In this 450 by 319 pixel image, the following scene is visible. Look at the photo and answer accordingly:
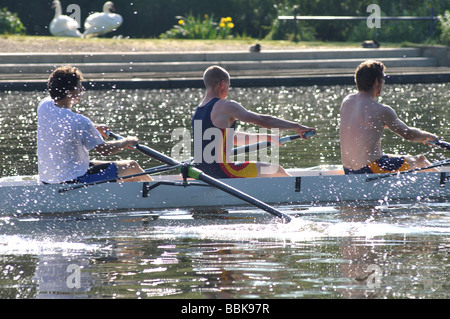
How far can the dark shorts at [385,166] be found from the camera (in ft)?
26.2

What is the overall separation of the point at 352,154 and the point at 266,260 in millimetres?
2215

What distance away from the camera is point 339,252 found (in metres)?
6.41

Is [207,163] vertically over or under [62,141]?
under

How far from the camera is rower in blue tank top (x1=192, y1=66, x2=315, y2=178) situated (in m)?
7.52

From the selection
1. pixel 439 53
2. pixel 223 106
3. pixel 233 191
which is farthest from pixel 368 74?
pixel 439 53

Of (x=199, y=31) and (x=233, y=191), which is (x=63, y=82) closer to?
(x=233, y=191)

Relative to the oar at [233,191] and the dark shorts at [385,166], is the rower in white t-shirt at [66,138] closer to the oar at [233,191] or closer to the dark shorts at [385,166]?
the oar at [233,191]

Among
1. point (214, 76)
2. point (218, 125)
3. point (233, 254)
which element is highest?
point (214, 76)

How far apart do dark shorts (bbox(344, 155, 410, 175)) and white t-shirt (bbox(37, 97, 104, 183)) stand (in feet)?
8.90

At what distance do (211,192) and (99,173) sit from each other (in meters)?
1.13

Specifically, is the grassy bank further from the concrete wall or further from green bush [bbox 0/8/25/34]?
green bush [bbox 0/8/25/34]

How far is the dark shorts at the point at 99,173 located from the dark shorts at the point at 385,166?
2.40 meters

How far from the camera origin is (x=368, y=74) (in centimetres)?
768

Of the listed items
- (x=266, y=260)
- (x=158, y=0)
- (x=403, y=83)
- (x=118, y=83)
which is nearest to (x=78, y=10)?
(x=158, y=0)
